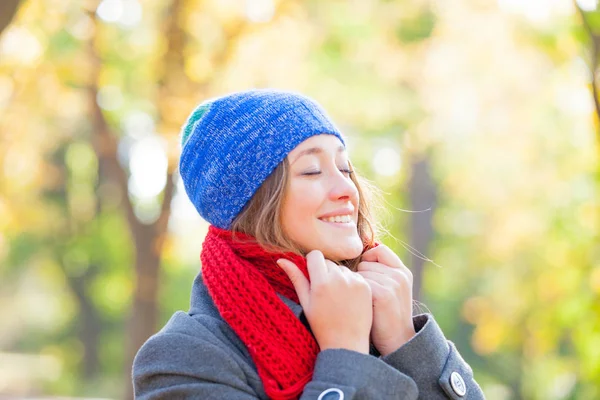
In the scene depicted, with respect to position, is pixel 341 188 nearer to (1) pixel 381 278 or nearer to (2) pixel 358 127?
(1) pixel 381 278

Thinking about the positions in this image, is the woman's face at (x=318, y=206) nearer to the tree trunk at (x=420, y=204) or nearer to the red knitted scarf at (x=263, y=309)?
the red knitted scarf at (x=263, y=309)

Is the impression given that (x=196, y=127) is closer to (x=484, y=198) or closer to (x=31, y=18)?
(x=31, y=18)

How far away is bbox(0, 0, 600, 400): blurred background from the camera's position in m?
7.48

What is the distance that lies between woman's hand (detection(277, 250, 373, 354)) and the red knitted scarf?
55 millimetres

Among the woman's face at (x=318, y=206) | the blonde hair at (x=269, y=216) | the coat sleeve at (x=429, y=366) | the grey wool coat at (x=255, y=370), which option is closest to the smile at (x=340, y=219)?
the woman's face at (x=318, y=206)

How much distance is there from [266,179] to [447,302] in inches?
946

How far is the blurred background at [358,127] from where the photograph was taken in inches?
295

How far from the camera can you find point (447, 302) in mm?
25469

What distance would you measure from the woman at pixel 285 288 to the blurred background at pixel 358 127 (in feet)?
2.05

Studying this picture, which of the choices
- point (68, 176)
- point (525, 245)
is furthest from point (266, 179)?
point (68, 176)

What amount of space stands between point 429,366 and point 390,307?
19 cm

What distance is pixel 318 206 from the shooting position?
7.13 ft

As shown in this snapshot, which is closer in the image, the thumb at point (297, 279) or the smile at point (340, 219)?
the thumb at point (297, 279)

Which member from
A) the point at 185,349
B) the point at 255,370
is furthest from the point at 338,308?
the point at 185,349
